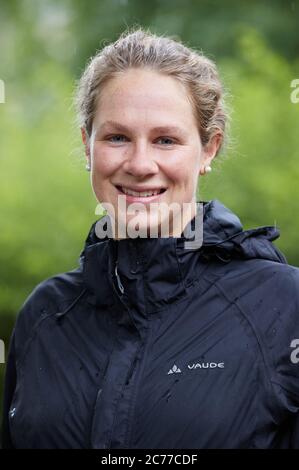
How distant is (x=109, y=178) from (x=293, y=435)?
745 mm

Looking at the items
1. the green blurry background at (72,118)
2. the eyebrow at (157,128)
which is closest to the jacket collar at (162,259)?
the eyebrow at (157,128)

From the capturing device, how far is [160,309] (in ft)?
A: 6.62

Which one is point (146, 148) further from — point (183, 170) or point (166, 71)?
point (166, 71)

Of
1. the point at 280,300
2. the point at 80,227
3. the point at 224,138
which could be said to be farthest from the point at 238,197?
the point at 280,300

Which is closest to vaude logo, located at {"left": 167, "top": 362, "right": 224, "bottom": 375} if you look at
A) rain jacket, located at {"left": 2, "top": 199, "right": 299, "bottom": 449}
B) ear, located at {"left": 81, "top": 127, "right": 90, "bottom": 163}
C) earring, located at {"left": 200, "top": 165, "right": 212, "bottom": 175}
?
rain jacket, located at {"left": 2, "top": 199, "right": 299, "bottom": 449}

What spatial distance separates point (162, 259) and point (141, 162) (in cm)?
23

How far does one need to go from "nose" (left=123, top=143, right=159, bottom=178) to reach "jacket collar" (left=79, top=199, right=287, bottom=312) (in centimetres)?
16

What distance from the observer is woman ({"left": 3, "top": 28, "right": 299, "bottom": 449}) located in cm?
189

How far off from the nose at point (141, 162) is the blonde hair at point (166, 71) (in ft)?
0.66

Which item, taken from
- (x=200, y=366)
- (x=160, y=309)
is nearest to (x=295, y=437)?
(x=200, y=366)

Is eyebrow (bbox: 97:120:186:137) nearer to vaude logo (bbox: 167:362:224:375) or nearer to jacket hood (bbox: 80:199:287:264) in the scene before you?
jacket hood (bbox: 80:199:287:264)
